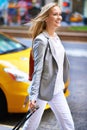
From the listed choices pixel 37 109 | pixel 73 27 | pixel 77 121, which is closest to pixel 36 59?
pixel 37 109

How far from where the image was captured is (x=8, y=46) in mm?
6930

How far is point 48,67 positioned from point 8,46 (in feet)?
10.3

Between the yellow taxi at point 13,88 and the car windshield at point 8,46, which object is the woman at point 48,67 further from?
the car windshield at point 8,46

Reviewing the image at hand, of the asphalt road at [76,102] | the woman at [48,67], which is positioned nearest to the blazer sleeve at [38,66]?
the woman at [48,67]

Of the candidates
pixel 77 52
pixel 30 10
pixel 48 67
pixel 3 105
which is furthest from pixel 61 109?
pixel 30 10

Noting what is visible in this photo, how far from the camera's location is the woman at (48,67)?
3.86 meters

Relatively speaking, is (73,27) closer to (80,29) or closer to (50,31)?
(80,29)

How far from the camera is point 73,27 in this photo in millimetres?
19031

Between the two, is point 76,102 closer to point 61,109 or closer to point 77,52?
point 61,109

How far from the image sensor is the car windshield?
6.70 m

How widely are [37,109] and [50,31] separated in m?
0.75

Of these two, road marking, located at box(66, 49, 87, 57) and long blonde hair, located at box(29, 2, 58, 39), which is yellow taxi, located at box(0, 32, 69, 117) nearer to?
long blonde hair, located at box(29, 2, 58, 39)

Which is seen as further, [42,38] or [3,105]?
[3,105]

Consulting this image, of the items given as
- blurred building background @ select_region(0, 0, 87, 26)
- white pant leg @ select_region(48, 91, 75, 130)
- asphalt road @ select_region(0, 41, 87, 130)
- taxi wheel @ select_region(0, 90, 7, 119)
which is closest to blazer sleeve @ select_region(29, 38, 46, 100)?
white pant leg @ select_region(48, 91, 75, 130)
